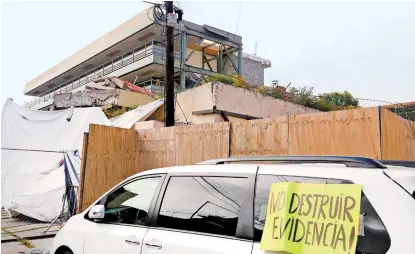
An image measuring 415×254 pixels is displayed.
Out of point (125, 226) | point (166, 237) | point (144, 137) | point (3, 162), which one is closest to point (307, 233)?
point (166, 237)

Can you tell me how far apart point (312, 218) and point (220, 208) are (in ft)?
2.43

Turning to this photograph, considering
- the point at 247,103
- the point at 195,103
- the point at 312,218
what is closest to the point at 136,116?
the point at 195,103

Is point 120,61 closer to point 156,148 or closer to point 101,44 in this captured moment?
point 101,44

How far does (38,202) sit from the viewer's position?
9234mm

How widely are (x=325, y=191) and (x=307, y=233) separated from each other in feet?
0.85

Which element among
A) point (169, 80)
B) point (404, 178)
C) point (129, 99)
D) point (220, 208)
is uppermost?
point (129, 99)

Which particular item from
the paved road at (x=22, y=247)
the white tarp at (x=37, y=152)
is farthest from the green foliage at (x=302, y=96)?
the paved road at (x=22, y=247)

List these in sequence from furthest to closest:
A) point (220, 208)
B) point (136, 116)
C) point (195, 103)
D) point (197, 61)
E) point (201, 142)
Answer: point (197, 61), point (136, 116), point (195, 103), point (201, 142), point (220, 208)

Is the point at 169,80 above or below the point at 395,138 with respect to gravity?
above

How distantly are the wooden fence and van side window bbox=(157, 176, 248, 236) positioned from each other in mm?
2854

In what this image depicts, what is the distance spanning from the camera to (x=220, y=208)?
2539 millimetres

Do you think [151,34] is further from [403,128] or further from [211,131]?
[403,128]

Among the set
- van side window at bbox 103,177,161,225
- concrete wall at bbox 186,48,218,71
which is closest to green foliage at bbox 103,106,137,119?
concrete wall at bbox 186,48,218,71

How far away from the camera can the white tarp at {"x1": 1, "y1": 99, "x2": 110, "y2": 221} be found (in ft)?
30.7
